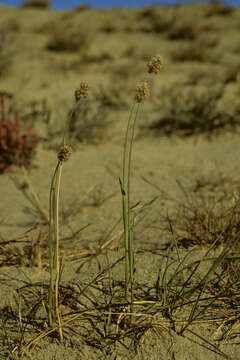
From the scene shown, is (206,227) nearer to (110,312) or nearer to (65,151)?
(110,312)

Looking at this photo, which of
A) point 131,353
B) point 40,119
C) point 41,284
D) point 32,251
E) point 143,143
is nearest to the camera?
point 131,353

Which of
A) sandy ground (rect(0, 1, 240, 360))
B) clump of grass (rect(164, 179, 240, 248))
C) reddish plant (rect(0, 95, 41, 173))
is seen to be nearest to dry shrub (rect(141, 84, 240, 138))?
sandy ground (rect(0, 1, 240, 360))

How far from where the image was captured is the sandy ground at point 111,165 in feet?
3.86

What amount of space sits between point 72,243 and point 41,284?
43 cm

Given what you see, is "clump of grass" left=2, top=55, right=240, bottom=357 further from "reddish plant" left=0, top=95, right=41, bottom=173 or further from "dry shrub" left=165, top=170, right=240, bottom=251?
"reddish plant" left=0, top=95, right=41, bottom=173

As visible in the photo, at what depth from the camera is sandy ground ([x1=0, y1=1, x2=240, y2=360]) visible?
1.18m

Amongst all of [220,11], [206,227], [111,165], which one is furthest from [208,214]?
[220,11]

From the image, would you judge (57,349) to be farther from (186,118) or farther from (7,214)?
(186,118)

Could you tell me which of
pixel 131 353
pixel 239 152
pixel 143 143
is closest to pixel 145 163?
pixel 143 143

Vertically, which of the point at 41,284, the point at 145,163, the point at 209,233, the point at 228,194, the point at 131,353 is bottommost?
the point at 131,353

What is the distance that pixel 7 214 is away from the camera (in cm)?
218

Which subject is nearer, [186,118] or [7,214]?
[7,214]

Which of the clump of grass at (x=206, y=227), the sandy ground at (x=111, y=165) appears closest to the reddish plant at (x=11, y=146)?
the sandy ground at (x=111, y=165)

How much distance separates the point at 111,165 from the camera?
279 centimetres
